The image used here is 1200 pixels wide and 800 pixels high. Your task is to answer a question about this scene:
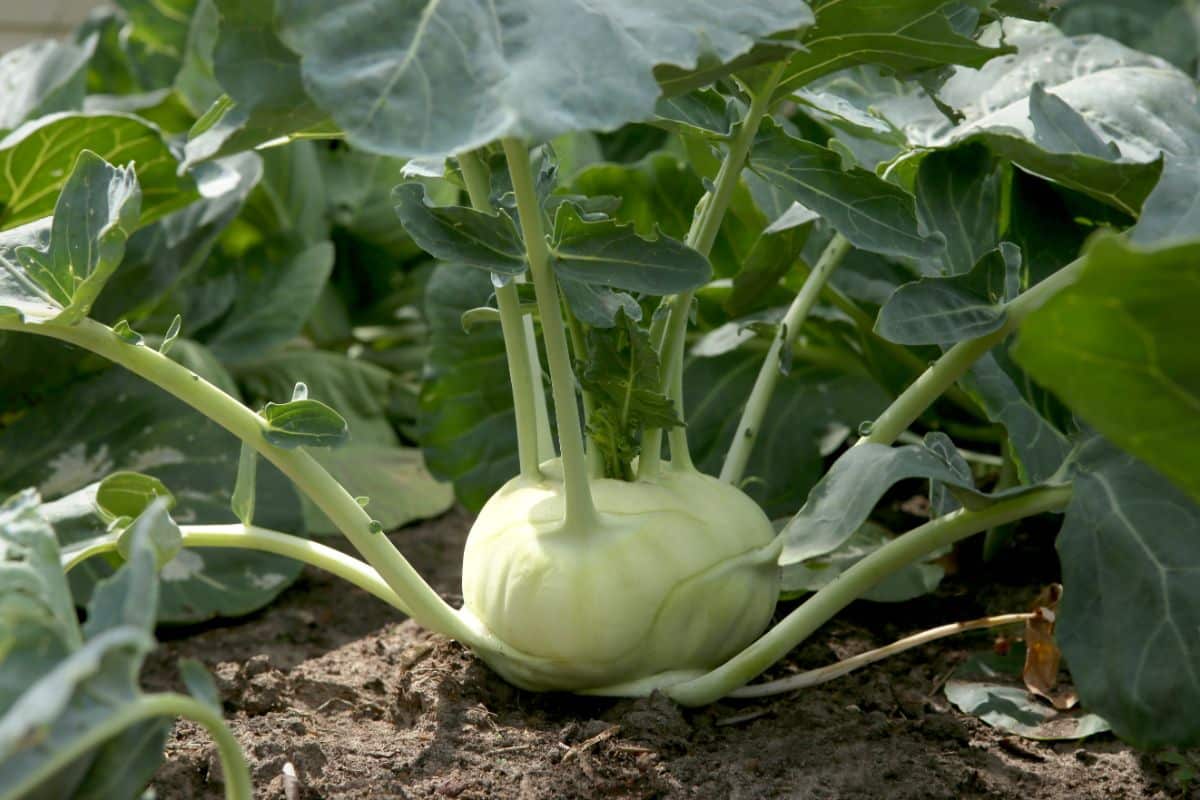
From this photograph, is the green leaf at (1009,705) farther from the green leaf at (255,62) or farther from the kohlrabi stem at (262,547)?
the green leaf at (255,62)

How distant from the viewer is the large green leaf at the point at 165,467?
136 cm

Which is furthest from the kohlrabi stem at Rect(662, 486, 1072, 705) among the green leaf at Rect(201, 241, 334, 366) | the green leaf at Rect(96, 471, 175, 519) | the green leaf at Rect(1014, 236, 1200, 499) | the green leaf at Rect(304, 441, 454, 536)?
the green leaf at Rect(201, 241, 334, 366)

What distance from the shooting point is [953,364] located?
2.99ft

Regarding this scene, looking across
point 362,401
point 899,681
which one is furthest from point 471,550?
point 362,401

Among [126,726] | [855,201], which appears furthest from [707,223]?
[126,726]

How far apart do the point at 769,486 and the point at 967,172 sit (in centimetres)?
46

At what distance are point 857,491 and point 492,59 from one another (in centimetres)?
36

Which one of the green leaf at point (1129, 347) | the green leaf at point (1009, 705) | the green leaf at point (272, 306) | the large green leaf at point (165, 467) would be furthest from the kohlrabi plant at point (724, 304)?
the green leaf at point (272, 306)

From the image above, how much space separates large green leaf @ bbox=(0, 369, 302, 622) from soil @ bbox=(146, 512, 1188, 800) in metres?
0.25

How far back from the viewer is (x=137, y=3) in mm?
2096

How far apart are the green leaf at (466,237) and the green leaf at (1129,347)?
0.37 m

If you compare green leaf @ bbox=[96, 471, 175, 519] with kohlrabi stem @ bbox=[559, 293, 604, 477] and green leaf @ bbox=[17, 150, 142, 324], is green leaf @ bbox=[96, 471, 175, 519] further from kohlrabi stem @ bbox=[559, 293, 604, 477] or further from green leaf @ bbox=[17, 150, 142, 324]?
kohlrabi stem @ bbox=[559, 293, 604, 477]

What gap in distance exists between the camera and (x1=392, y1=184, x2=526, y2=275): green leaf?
824 millimetres

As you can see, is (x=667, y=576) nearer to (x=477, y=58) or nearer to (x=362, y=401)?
(x=477, y=58)
